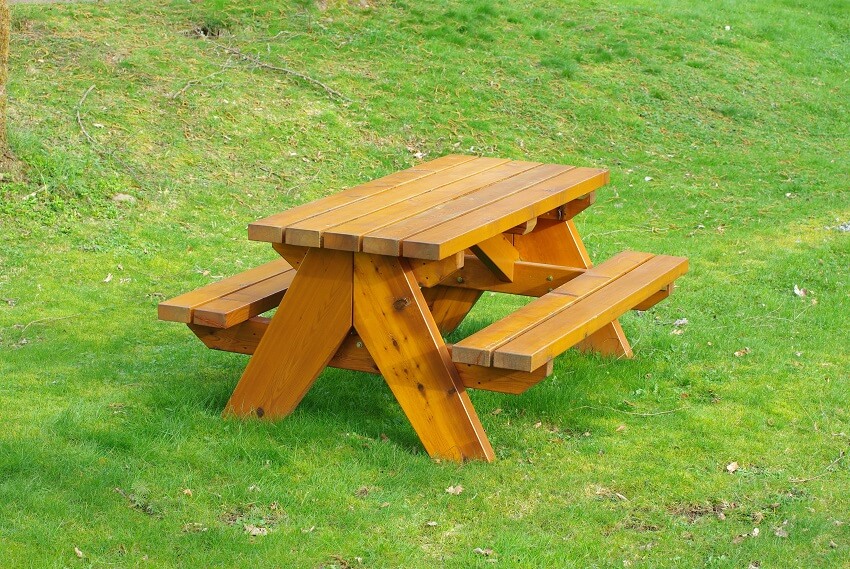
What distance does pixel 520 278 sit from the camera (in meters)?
5.78

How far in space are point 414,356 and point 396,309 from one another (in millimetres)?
202

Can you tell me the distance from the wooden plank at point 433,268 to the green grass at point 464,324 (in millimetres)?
724

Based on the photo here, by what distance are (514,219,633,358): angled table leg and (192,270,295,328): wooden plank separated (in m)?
1.50

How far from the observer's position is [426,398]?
4.45 meters

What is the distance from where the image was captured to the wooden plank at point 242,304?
4.62m

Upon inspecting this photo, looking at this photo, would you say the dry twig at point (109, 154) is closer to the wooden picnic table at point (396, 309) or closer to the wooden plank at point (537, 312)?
the wooden picnic table at point (396, 309)

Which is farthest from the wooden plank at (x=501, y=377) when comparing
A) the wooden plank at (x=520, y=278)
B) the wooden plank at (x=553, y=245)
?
the wooden plank at (x=553, y=245)

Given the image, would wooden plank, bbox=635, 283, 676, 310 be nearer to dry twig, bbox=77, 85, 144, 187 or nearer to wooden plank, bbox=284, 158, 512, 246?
wooden plank, bbox=284, 158, 512, 246

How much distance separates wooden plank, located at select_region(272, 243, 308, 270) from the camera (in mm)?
4555

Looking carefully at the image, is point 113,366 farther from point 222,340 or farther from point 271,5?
point 271,5

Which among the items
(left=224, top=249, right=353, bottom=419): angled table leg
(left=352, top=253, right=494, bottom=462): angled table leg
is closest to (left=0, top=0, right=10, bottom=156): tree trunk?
(left=224, top=249, right=353, bottom=419): angled table leg

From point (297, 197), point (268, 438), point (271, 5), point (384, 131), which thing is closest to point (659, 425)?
point (268, 438)

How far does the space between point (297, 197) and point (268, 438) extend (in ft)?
15.5

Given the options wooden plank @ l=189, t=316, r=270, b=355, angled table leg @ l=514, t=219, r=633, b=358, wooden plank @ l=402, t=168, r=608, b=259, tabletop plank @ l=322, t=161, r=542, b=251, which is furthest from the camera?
angled table leg @ l=514, t=219, r=633, b=358
